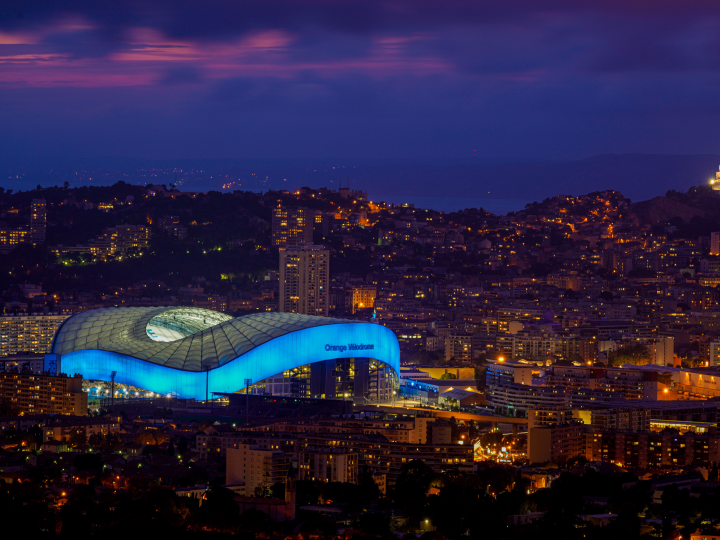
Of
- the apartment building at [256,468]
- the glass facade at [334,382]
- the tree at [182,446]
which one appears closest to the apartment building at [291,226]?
the glass facade at [334,382]

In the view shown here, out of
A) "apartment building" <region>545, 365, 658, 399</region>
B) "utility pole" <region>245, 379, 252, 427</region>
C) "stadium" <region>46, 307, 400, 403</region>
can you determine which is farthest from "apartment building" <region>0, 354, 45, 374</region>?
"apartment building" <region>545, 365, 658, 399</region>

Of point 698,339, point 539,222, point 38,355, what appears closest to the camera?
point 38,355

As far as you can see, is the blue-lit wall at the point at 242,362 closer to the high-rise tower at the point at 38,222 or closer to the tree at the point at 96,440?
the tree at the point at 96,440

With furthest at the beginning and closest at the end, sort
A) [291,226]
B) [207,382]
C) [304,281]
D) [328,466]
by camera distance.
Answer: [291,226] → [304,281] → [207,382] → [328,466]

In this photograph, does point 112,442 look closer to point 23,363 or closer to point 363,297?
point 23,363

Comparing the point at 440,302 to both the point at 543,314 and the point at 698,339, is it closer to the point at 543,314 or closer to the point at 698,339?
the point at 543,314

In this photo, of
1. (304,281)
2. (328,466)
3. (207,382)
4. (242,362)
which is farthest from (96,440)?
(304,281)

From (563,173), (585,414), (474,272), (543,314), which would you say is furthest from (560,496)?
(563,173)
